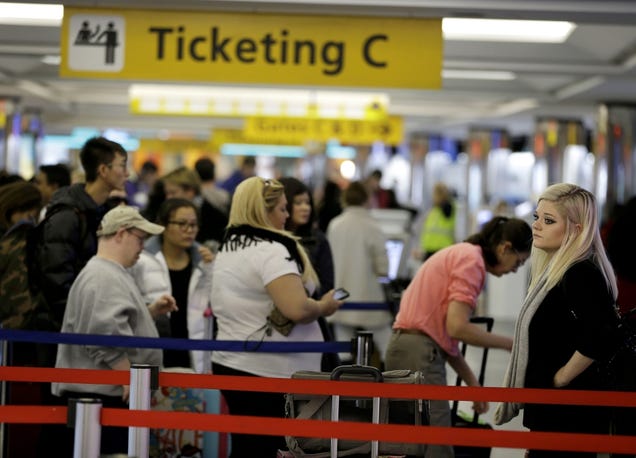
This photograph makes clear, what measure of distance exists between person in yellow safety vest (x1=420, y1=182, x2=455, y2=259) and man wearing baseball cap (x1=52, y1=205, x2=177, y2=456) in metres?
11.4

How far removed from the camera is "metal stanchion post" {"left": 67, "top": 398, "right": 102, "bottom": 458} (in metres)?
4.34

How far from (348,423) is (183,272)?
3.54 m

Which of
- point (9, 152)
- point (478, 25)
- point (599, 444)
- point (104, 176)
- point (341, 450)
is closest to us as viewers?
point (599, 444)

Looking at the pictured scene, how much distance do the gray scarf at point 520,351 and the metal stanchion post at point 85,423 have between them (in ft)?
5.31

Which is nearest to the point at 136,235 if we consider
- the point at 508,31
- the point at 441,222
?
the point at 508,31

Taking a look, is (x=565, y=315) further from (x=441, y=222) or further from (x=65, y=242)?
(x=441, y=222)

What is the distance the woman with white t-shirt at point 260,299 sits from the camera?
18.9 ft

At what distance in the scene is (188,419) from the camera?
4.48 m

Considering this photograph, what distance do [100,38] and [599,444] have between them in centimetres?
620

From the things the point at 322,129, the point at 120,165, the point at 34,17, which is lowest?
the point at 120,165

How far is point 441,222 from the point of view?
17.4 m

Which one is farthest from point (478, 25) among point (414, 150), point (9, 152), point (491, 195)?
point (414, 150)

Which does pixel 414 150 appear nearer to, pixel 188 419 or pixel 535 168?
pixel 535 168

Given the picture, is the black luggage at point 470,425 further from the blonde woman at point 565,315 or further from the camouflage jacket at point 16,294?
the camouflage jacket at point 16,294
